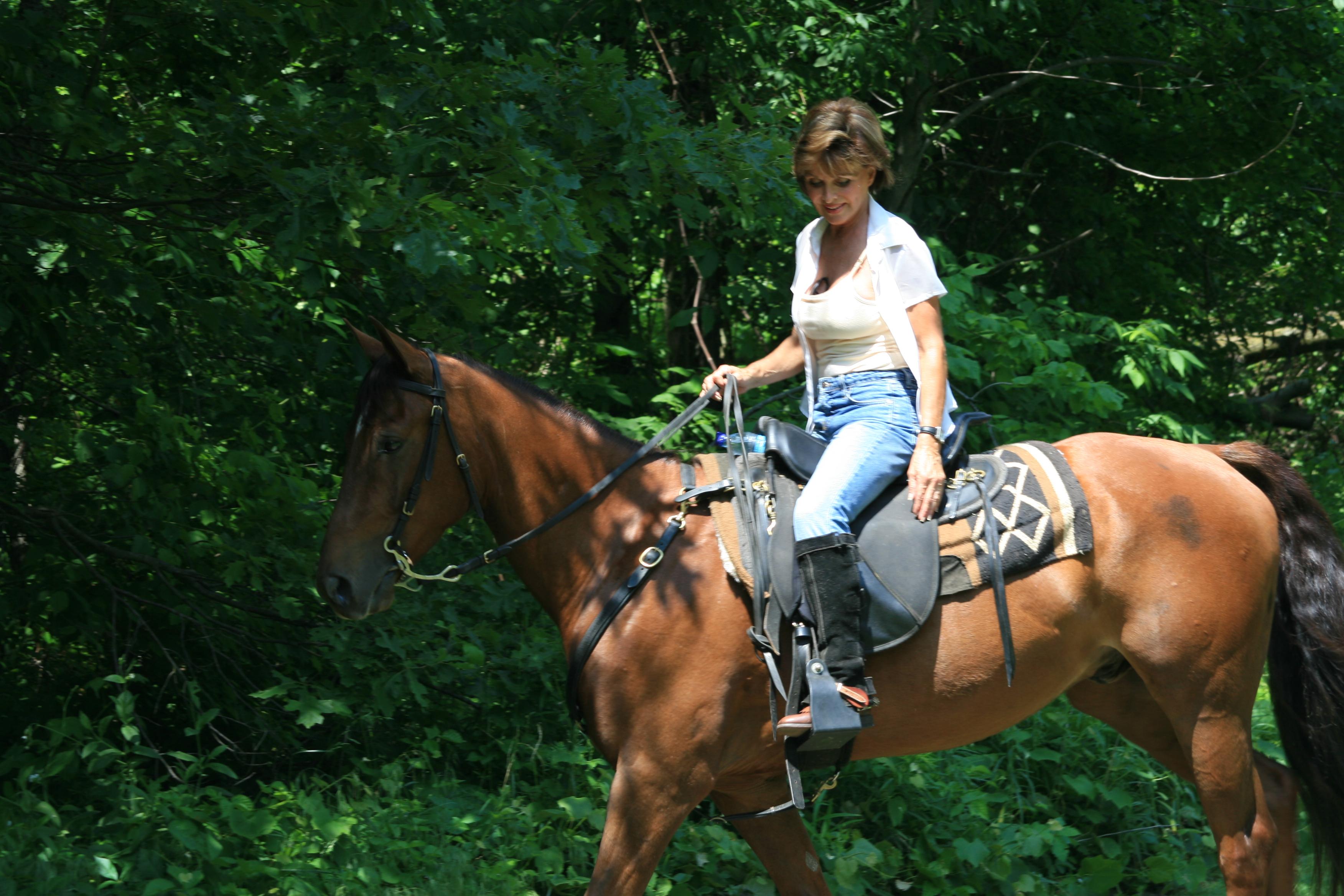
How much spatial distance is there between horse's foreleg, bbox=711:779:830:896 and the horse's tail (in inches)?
65.1

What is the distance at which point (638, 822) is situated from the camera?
3.15 metres

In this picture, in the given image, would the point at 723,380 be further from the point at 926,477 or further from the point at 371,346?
the point at 371,346

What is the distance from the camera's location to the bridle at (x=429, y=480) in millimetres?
3227

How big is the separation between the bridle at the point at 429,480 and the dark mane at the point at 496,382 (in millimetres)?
46

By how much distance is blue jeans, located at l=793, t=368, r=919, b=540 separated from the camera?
321 centimetres

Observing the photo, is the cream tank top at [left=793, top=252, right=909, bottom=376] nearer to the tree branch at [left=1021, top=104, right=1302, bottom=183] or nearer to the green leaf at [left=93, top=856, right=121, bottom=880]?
the green leaf at [left=93, top=856, right=121, bottom=880]

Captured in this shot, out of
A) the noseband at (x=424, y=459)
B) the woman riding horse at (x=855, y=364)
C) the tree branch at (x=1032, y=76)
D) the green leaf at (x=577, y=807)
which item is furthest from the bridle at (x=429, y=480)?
the tree branch at (x=1032, y=76)

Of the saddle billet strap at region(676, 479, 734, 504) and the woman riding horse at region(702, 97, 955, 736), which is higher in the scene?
the woman riding horse at region(702, 97, 955, 736)

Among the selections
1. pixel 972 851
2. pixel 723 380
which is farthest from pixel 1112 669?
pixel 723 380

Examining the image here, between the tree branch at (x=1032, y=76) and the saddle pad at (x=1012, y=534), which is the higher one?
the tree branch at (x=1032, y=76)

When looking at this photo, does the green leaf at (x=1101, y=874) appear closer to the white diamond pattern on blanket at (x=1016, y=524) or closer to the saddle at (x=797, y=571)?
the saddle at (x=797, y=571)

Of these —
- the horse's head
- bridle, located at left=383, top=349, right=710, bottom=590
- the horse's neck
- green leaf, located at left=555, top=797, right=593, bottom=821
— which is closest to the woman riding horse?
bridle, located at left=383, top=349, right=710, bottom=590

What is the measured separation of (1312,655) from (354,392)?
4.33 m

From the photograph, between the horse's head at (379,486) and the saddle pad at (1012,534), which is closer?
the horse's head at (379,486)
